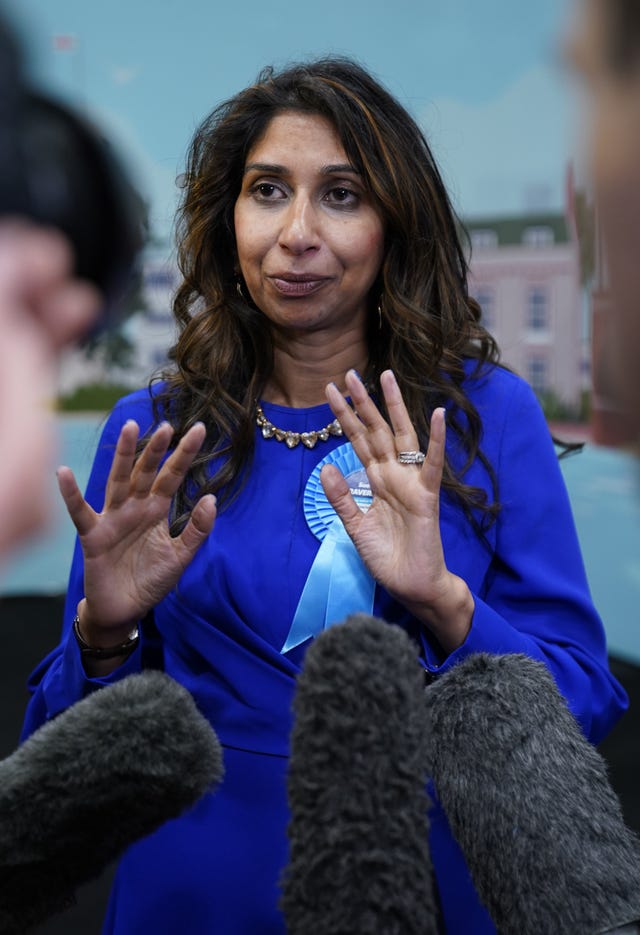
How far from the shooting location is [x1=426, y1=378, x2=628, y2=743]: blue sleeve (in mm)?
1224

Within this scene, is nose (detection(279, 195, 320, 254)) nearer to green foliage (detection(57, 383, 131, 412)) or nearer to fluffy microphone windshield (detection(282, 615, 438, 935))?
green foliage (detection(57, 383, 131, 412))

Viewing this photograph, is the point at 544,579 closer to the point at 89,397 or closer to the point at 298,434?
the point at 298,434

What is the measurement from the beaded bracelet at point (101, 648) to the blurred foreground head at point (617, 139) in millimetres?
1026

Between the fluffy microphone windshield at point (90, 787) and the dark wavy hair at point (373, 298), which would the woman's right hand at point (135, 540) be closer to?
the dark wavy hair at point (373, 298)

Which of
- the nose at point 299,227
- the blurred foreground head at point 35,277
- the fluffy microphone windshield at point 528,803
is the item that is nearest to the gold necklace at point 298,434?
the nose at point 299,227

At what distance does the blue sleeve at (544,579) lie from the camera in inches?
48.2

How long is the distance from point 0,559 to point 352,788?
0.43 meters

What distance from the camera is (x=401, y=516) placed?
1.15 meters

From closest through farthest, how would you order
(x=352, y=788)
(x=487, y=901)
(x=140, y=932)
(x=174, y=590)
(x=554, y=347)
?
(x=352, y=788) < (x=487, y=901) < (x=140, y=932) < (x=174, y=590) < (x=554, y=347)

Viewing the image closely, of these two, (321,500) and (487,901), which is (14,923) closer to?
(487,901)

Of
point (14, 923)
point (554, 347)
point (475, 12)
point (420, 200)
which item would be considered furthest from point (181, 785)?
point (475, 12)

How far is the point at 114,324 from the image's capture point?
29 centimetres

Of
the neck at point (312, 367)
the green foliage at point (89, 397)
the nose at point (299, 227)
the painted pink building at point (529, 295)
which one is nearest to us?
the green foliage at point (89, 397)

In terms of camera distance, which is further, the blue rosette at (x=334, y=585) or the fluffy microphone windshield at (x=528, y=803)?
the blue rosette at (x=334, y=585)
